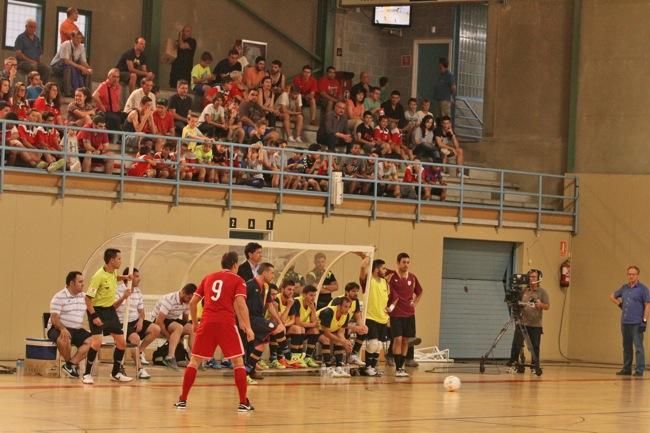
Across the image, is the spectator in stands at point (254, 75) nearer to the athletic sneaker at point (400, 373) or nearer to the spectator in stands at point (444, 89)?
the spectator in stands at point (444, 89)

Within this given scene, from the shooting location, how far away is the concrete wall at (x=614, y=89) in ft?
105

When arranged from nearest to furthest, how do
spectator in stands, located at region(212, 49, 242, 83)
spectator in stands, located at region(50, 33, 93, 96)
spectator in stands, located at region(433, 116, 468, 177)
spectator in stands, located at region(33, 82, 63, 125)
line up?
spectator in stands, located at region(33, 82, 63, 125)
spectator in stands, located at region(50, 33, 93, 96)
spectator in stands, located at region(212, 49, 242, 83)
spectator in stands, located at region(433, 116, 468, 177)

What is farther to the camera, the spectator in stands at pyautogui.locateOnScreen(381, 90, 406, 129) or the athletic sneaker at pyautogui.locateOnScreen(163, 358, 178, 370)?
the spectator in stands at pyautogui.locateOnScreen(381, 90, 406, 129)

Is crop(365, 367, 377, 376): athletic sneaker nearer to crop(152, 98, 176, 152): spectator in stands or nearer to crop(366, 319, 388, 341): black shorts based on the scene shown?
crop(366, 319, 388, 341): black shorts

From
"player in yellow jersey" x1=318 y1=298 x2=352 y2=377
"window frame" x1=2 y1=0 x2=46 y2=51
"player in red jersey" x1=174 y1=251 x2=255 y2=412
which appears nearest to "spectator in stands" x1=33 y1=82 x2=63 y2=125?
"player in yellow jersey" x1=318 y1=298 x2=352 y2=377

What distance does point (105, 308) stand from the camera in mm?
20766

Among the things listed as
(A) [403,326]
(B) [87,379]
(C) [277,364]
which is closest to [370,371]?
(A) [403,326]

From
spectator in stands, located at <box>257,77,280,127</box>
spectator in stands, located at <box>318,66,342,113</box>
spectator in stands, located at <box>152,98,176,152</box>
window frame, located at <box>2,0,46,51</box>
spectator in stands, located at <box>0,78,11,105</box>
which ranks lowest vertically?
spectator in stands, located at <box>152,98,176,152</box>

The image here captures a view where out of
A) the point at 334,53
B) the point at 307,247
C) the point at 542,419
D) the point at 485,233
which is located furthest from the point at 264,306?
the point at 334,53

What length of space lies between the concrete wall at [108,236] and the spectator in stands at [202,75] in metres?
4.50

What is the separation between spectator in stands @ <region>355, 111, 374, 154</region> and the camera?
99.8 ft

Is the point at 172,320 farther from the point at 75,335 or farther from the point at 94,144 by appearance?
the point at 94,144

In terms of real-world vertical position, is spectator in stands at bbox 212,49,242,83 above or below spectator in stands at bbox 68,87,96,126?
above

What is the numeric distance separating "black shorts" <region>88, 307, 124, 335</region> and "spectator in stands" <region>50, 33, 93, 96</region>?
27.4ft
